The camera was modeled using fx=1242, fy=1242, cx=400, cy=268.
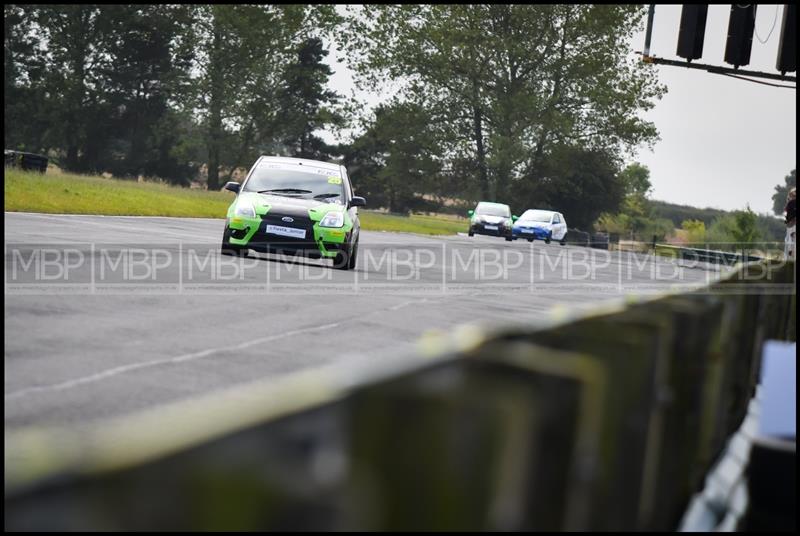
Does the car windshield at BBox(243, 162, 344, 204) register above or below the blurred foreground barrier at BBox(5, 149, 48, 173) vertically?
above

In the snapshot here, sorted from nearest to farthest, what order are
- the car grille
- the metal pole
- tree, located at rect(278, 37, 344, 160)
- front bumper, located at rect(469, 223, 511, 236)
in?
the car grille, the metal pole, front bumper, located at rect(469, 223, 511, 236), tree, located at rect(278, 37, 344, 160)

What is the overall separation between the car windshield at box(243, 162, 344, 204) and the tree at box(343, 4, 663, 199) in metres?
54.3

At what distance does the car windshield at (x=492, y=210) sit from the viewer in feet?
183

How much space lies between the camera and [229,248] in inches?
794

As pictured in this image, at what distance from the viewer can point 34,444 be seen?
4.79 feet

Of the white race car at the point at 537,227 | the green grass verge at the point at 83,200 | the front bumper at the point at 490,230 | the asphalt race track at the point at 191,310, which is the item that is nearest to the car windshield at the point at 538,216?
the white race car at the point at 537,227

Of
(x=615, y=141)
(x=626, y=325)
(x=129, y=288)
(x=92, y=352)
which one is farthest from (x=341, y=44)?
(x=626, y=325)

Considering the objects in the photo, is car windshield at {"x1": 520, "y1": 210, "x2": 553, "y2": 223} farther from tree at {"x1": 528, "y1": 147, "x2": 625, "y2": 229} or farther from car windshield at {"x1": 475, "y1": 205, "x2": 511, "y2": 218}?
tree at {"x1": 528, "y1": 147, "x2": 625, "y2": 229}

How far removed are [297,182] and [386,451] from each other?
19.3 m

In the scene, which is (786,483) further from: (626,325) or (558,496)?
(558,496)

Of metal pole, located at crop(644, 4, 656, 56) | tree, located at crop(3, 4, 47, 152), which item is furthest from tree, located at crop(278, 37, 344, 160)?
metal pole, located at crop(644, 4, 656, 56)

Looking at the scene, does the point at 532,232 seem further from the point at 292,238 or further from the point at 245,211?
the point at 245,211

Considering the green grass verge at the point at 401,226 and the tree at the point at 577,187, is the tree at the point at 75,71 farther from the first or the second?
the tree at the point at 577,187

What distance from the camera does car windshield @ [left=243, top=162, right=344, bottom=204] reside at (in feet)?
67.5
